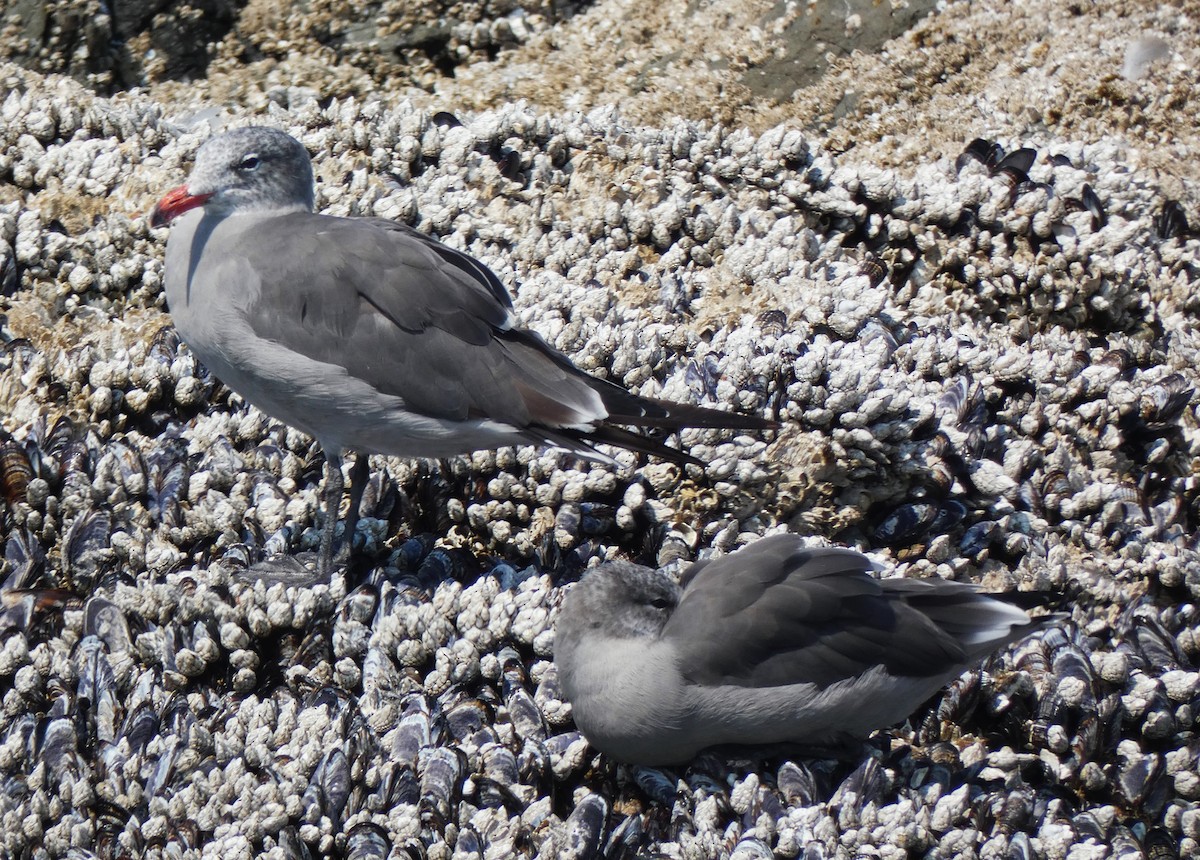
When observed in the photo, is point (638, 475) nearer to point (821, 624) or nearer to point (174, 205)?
point (821, 624)

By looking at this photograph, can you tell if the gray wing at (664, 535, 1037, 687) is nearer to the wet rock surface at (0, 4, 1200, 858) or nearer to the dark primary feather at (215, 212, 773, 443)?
the wet rock surface at (0, 4, 1200, 858)

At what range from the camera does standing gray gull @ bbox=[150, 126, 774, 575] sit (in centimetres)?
397

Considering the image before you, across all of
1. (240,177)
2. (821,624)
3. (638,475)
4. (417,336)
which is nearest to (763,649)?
(821,624)

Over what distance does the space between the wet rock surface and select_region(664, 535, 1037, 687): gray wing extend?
1.24 feet

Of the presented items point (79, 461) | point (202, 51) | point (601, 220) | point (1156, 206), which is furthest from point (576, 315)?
point (202, 51)

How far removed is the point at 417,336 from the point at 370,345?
0.55 feet

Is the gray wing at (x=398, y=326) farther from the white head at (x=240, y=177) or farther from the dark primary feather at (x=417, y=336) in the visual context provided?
the white head at (x=240, y=177)

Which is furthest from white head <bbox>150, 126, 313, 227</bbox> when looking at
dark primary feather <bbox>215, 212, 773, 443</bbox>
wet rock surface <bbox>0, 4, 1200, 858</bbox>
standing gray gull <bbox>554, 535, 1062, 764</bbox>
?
standing gray gull <bbox>554, 535, 1062, 764</bbox>

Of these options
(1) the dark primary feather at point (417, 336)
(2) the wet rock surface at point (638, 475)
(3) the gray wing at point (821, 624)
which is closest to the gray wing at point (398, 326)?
(1) the dark primary feather at point (417, 336)

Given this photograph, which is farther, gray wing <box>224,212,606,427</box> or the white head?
the white head

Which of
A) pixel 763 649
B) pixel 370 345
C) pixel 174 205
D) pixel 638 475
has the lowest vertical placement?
pixel 638 475

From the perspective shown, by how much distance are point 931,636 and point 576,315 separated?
224cm

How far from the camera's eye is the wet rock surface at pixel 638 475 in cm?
374

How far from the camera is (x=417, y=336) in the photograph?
13.3 feet
